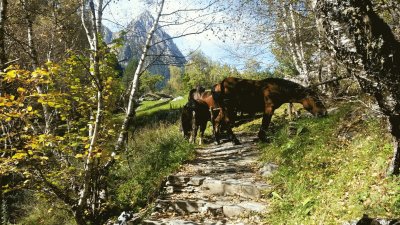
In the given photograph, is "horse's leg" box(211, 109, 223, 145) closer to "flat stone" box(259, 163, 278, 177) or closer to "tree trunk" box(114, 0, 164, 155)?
"flat stone" box(259, 163, 278, 177)

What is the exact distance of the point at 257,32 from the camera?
1391 centimetres

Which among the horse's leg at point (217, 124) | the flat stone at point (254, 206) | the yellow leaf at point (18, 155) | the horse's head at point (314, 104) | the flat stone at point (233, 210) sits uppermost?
the horse's head at point (314, 104)

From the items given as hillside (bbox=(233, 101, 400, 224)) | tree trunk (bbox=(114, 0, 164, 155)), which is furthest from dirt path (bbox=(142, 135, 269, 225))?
tree trunk (bbox=(114, 0, 164, 155))

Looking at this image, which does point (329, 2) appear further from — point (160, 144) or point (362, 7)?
point (160, 144)

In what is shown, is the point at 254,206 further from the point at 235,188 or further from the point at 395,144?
the point at 395,144

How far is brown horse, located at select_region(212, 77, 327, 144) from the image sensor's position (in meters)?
10.6

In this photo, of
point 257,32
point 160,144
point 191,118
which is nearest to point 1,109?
point 160,144

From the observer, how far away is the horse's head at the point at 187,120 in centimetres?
1355

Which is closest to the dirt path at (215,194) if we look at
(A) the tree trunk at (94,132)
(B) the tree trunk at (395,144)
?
(A) the tree trunk at (94,132)

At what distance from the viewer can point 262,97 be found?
37.4 feet

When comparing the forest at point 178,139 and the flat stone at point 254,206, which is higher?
the forest at point 178,139

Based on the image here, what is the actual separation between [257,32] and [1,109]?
10941 mm

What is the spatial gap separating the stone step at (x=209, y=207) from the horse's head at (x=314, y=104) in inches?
176

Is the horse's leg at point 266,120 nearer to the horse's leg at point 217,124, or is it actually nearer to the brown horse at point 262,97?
the brown horse at point 262,97
